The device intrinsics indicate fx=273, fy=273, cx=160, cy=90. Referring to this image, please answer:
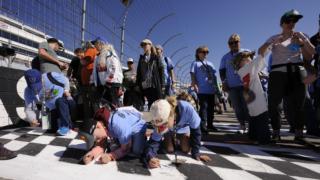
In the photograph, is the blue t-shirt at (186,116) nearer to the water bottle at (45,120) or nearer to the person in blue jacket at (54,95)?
the person in blue jacket at (54,95)

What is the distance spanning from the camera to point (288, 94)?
3197 millimetres

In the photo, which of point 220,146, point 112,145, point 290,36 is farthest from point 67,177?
point 290,36

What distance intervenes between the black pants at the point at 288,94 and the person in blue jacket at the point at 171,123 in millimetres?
1236

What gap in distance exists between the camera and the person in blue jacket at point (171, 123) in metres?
2.10

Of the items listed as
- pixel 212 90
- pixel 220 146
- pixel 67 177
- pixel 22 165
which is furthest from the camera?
pixel 212 90

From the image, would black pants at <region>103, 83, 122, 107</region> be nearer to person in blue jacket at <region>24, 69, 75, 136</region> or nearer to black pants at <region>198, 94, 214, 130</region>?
person in blue jacket at <region>24, 69, 75, 136</region>

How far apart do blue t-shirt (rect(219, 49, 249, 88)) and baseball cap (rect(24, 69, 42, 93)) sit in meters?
2.69

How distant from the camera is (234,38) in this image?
3.86 meters

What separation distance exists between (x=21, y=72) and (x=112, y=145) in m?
2.51

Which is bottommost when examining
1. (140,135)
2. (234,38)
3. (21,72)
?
(140,135)

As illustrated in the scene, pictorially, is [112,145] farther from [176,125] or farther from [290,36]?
[290,36]

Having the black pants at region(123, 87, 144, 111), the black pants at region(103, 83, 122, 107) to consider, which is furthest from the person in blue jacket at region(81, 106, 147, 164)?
the black pants at region(123, 87, 144, 111)

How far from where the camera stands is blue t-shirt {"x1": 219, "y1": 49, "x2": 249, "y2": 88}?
12.5 feet

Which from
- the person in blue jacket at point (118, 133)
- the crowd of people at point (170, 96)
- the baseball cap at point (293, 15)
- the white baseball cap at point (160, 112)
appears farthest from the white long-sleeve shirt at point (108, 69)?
the baseball cap at point (293, 15)
